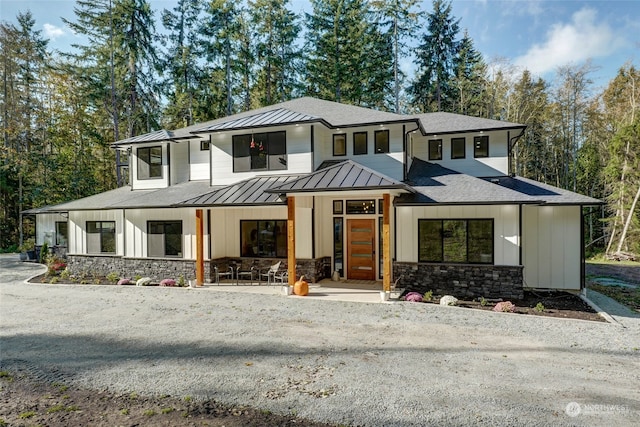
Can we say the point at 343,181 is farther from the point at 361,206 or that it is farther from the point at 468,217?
the point at 468,217

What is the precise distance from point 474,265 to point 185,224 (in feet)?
31.4

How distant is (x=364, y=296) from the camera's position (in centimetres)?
970

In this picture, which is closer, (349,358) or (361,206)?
(349,358)

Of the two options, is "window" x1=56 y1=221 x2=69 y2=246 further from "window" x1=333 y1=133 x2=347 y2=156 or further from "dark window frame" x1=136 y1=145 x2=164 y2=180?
"window" x1=333 y1=133 x2=347 y2=156

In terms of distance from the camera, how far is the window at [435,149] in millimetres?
13133

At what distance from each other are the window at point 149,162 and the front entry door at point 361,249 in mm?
8826

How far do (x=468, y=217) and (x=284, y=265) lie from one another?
6.11m

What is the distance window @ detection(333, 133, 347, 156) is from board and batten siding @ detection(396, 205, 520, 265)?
10.6ft

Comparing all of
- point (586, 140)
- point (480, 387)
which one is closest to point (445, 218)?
point (480, 387)

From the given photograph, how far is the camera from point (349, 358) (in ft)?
18.1

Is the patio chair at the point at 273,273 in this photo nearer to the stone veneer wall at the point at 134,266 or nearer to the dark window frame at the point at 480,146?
the stone veneer wall at the point at 134,266

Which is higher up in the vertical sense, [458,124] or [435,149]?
[458,124]

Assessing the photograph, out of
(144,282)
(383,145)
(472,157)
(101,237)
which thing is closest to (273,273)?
(144,282)

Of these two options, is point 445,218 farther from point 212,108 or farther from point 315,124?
point 212,108
